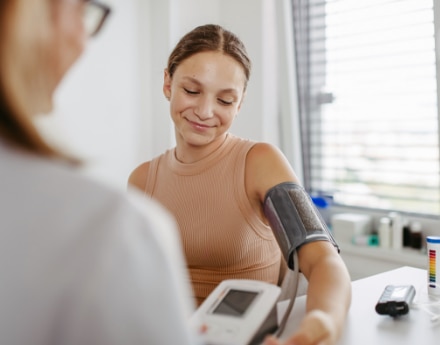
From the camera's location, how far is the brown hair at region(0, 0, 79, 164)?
0.41 meters

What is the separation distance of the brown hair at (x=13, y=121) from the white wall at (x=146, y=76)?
1814mm

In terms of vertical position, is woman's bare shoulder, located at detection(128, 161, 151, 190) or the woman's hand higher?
woman's bare shoulder, located at detection(128, 161, 151, 190)

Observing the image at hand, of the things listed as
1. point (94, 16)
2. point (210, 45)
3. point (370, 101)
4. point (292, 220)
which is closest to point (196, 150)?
point (210, 45)

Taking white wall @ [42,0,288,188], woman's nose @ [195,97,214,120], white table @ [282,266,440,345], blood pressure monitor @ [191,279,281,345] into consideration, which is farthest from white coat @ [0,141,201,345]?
white wall @ [42,0,288,188]

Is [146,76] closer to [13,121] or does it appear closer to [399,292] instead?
[399,292]

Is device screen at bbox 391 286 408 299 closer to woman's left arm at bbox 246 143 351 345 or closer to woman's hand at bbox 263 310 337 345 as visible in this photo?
woman's left arm at bbox 246 143 351 345

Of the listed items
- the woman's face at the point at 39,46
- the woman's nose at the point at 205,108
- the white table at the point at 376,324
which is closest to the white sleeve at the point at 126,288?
the woman's face at the point at 39,46

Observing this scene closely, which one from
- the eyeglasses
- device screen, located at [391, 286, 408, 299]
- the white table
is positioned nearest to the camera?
the eyeglasses

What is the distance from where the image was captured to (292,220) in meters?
1.13

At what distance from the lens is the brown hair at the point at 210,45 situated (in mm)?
1383

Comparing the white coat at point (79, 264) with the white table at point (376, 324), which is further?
the white table at point (376, 324)

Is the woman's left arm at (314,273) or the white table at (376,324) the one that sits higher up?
the woman's left arm at (314,273)

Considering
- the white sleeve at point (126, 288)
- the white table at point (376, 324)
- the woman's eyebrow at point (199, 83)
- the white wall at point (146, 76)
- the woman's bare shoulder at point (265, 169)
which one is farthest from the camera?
the white wall at point (146, 76)

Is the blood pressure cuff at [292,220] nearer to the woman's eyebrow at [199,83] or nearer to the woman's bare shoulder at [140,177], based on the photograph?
the woman's eyebrow at [199,83]
